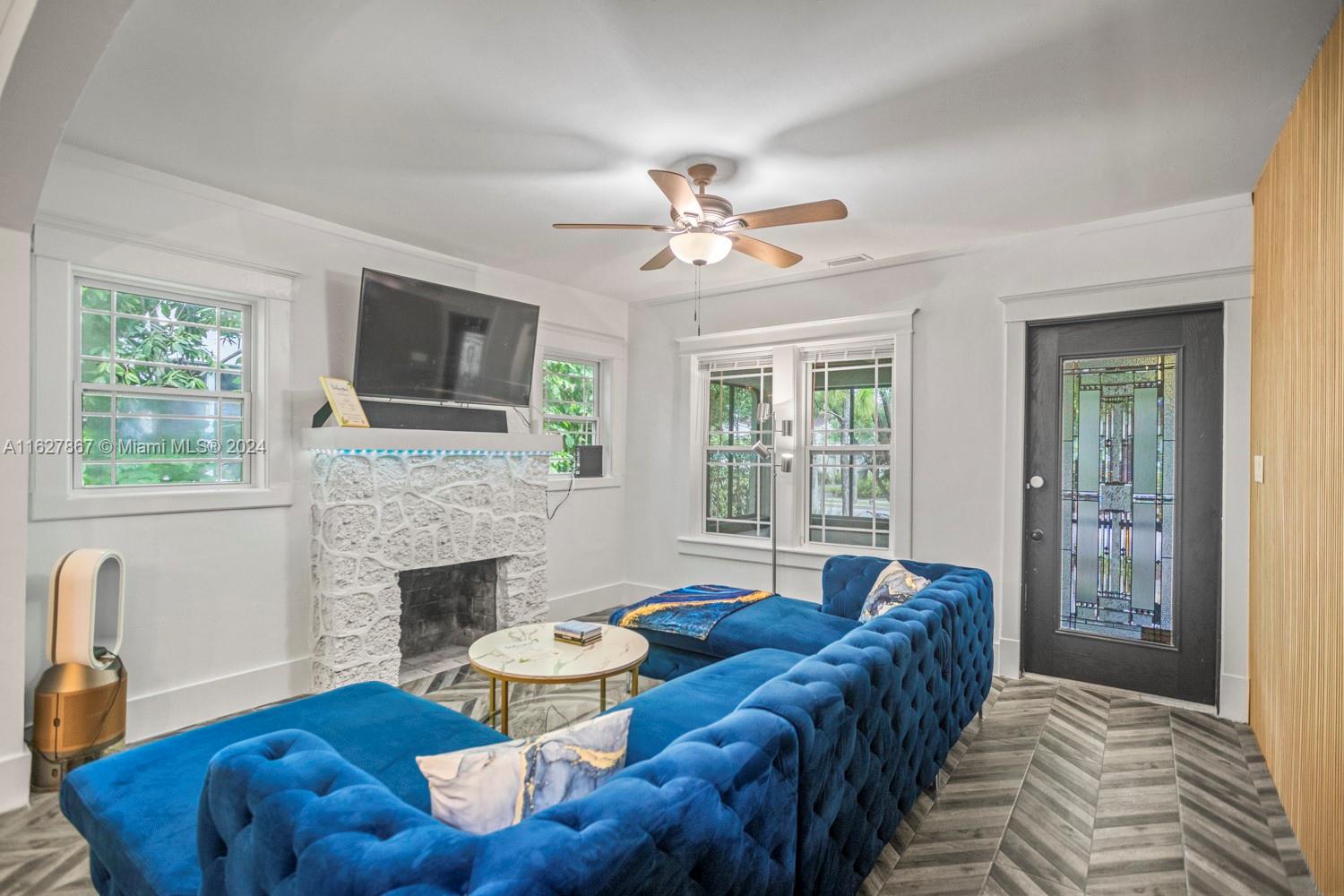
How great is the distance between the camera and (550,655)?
9.55 feet

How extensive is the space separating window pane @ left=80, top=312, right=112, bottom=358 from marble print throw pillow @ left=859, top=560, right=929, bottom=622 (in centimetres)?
357

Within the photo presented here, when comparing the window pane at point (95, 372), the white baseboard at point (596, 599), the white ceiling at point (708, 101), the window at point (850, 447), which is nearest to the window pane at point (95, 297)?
the window pane at point (95, 372)

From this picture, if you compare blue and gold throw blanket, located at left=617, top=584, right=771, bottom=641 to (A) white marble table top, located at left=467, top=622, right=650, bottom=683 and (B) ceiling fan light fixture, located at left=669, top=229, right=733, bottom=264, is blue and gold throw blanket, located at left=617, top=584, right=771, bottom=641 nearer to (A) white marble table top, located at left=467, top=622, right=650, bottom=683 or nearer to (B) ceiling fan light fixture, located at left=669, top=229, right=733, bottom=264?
(A) white marble table top, located at left=467, top=622, right=650, bottom=683

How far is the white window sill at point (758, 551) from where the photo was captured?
4.75 meters

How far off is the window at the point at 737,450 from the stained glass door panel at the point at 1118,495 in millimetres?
1960


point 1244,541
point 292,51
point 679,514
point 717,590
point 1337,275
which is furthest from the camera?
point 679,514

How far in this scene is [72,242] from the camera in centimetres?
295

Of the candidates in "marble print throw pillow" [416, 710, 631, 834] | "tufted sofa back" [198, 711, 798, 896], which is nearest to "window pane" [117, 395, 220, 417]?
"tufted sofa back" [198, 711, 798, 896]

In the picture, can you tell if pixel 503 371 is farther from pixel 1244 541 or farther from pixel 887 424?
pixel 1244 541

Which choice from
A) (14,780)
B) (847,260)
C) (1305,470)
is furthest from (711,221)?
(14,780)

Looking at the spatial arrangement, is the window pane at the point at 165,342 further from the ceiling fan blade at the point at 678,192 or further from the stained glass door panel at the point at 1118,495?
the stained glass door panel at the point at 1118,495

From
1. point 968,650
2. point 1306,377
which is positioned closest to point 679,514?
point 968,650

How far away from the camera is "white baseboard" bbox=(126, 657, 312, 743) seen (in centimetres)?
316

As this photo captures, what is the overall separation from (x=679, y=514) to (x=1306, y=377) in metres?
3.84
